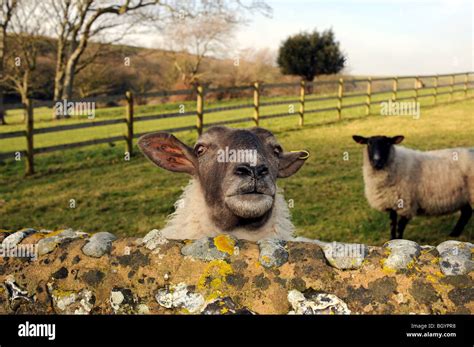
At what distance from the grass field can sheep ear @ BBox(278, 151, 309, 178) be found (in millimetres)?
3317

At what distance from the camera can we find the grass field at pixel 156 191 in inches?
284

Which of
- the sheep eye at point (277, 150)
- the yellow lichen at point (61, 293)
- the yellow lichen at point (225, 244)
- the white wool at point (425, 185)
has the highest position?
the sheep eye at point (277, 150)

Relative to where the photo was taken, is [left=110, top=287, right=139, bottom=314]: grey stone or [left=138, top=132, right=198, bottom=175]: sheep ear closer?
[left=110, top=287, right=139, bottom=314]: grey stone

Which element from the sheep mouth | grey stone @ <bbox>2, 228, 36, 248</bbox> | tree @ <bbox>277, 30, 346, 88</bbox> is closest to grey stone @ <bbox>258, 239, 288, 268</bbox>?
grey stone @ <bbox>2, 228, 36, 248</bbox>

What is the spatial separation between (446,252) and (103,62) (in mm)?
30217

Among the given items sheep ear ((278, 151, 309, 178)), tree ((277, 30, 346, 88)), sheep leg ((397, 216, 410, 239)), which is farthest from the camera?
tree ((277, 30, 346, 88))

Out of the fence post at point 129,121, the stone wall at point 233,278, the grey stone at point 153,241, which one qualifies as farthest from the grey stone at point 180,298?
the fence post at point 129,121

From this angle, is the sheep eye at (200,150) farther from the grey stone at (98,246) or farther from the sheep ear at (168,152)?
the grey stone at (98,246)

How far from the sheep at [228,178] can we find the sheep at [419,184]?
3.85 m

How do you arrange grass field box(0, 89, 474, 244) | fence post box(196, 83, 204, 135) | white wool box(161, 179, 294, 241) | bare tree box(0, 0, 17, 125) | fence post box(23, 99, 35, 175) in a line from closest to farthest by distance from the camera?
white wool box(161, 179, 294, 241) < grass field box(0, 89, 474, 244) < fence post box(23, 99, 35, 175) < fence post box(196, 83, 204, 135) < bare tree box(0, 0, 17, 125)

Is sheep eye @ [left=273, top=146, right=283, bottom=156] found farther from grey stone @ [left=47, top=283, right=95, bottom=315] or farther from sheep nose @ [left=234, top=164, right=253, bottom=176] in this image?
grey stone @ [left=47, top=283, right=95, bottom=315]

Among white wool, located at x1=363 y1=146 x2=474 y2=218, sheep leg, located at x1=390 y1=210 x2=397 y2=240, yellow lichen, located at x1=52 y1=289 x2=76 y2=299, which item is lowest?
sheep leg, located at x1=390 y1=210 x2=397 y2=240

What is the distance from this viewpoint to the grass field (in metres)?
7.20

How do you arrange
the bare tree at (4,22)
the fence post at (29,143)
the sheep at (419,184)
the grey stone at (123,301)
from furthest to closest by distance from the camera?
1. the bare tree at (4,22)
2. the fence post at (29,143)
3. the sheep at (419,184)
4. the grey stone at (123,301)
